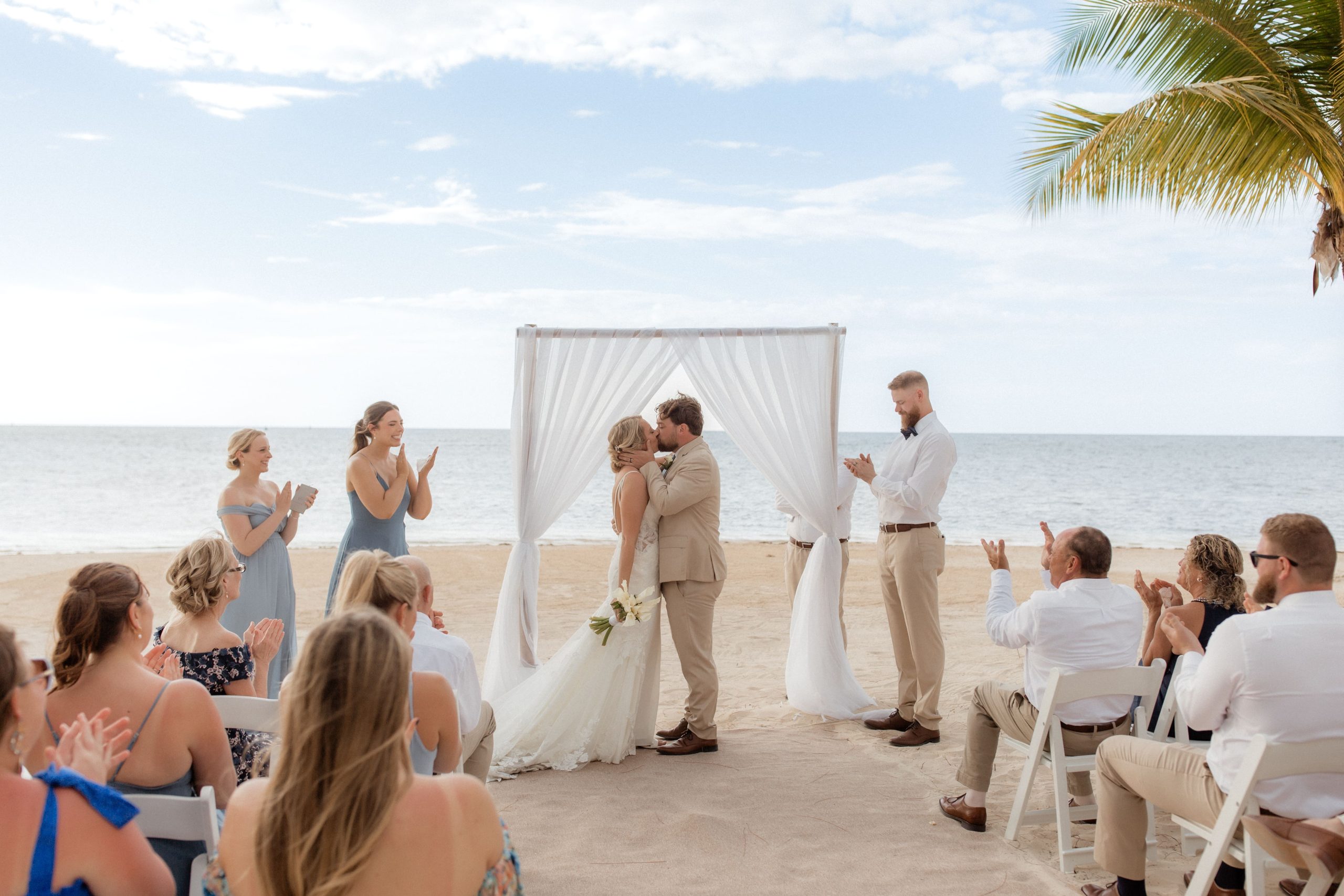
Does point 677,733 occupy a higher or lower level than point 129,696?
lower

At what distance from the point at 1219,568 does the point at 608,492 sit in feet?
102

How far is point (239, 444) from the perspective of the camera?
172 inches

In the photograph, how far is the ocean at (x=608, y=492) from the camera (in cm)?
2116

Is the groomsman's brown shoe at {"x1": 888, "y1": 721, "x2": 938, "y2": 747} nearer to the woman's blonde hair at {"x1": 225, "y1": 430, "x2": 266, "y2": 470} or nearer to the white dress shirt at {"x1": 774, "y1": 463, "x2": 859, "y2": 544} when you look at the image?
the white dress shirt at {"x1": 774, "y1": 463, "x2": 859, "y2": 544}

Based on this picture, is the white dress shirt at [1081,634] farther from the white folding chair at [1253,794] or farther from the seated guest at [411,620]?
the seated guest at [411,620]

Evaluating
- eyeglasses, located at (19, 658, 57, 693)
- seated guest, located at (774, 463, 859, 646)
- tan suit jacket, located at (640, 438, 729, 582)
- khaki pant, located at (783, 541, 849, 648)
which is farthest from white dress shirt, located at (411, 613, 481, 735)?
khaki pant, located at (783, 541, 849, 648)

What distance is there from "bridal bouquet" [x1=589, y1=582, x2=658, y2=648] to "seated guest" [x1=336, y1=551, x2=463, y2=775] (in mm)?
1856

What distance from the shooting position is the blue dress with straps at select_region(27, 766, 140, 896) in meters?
1.36

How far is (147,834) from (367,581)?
2.45ft

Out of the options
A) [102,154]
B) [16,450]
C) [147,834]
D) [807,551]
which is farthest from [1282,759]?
[16,450]

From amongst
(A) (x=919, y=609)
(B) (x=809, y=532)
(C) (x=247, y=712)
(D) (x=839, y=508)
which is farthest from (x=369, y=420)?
(A) (x=919, y=609)

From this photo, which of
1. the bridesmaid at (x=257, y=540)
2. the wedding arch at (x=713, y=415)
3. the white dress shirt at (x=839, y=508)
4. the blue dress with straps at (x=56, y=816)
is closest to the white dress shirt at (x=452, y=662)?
the blue dress with straps at (x=56, y=816)

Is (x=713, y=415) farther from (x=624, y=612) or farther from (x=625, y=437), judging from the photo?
(x=624, y=612)

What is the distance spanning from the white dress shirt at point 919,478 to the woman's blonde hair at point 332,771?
3.76 m
